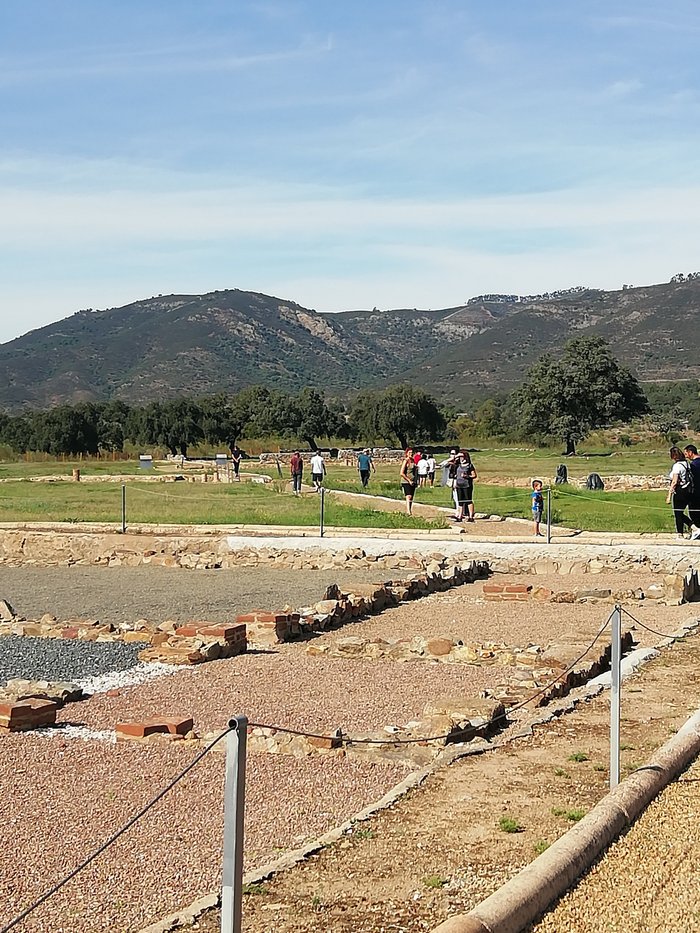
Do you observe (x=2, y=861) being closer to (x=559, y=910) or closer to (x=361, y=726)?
(x=559, y=910)

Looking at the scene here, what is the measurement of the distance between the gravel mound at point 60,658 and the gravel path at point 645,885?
7249 millimetres

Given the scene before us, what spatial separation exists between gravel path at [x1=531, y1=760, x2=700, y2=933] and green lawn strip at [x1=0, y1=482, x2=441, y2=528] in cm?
1910

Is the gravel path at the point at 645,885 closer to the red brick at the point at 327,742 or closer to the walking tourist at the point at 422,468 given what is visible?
the red brick at the point at 327,742

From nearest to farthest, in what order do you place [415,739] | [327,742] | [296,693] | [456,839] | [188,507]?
[456,839]
[327,742]
[415,739]
[296,693]
[188,507]

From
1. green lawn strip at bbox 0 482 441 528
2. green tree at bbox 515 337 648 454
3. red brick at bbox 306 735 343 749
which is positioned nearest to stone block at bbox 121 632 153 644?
red brick at bbox 306 735 343 749

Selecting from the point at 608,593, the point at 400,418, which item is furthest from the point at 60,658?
the point at 400,418

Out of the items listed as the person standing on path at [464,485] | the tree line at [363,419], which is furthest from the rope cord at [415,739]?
the tree line at [363,419]

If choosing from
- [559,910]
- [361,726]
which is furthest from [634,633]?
[559,910]

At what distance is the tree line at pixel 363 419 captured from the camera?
69.6 metres

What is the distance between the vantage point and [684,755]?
301 inches

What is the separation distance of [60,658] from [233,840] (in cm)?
914

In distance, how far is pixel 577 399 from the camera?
6981 cm

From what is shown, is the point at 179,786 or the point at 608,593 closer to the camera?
the point at 179,786

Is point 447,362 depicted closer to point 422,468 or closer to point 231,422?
point 231,422
